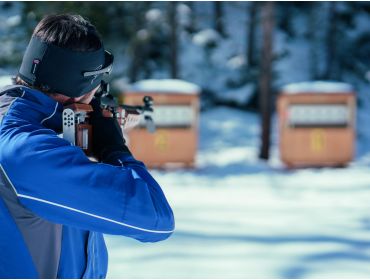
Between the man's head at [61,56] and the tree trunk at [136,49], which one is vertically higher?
the man's head at [61,56]

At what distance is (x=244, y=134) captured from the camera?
15.5 m

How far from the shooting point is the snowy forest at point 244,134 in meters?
4.66

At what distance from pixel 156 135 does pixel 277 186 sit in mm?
2402

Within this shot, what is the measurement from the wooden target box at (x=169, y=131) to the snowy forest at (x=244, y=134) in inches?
14.8

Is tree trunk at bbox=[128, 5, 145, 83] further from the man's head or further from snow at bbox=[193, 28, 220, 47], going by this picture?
the man's head

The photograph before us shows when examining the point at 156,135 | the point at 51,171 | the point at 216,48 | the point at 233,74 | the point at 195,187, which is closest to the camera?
the point at 51,171

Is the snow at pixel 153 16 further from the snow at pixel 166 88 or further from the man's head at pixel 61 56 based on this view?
the man's head at pixel 61 56

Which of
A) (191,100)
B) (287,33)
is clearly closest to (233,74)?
(287,33)

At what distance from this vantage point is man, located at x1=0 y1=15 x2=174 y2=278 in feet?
4.11

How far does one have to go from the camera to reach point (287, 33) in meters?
21.8

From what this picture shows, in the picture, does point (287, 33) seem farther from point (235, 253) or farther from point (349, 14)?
point (235, 253)

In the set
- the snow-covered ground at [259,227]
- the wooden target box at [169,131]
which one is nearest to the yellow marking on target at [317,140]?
the snow-covered ground at [259,227]

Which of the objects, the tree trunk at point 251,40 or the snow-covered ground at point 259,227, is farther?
the tree trunk at point 251,40

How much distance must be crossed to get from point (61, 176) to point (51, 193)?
0.05m
